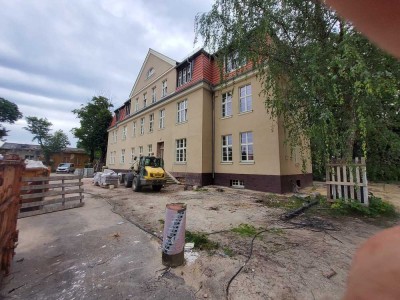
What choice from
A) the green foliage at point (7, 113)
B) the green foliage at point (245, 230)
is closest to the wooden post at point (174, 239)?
the green foliage at point (245, 230)

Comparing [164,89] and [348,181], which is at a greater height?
[164,89]

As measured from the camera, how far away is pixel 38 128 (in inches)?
1976

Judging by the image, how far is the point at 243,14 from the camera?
6.89 m

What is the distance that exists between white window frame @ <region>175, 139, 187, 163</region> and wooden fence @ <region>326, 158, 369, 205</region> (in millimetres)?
10004

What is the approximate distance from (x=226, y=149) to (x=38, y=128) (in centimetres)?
5486

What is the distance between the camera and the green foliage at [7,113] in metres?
40.7

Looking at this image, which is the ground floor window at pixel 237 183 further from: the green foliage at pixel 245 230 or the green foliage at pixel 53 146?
the green foliage at pixel 53 146

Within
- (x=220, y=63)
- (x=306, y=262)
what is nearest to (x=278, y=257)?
(x=306, y=262)

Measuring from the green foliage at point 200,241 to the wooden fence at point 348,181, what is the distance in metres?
5.21

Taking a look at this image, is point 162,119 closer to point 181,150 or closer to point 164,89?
point 164,89

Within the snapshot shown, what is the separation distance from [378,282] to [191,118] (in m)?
15.2

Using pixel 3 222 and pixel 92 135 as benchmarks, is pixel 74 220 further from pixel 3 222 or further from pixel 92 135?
pixel 92 135

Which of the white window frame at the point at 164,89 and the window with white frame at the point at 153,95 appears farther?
the window with white frame at the point at 153,95

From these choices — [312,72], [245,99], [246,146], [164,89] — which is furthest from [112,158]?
[312,72]
